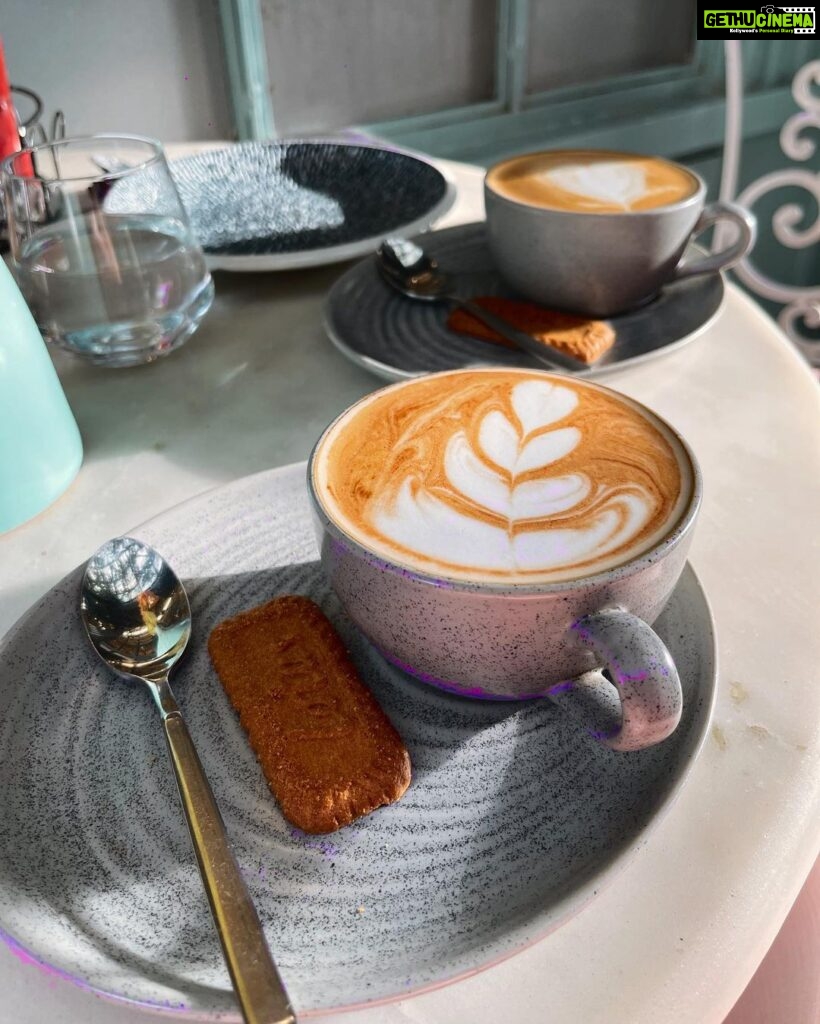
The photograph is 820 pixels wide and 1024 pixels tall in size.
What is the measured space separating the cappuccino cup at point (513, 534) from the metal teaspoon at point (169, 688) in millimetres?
79

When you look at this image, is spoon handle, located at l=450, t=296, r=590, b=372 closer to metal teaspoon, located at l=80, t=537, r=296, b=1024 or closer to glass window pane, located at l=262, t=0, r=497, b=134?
metal teaspoon, located at l=80, t=537, r=296, b=1024

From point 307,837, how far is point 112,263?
1.44ft

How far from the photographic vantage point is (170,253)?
0.59m

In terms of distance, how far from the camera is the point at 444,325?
620 mm

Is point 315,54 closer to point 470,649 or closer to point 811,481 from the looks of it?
point 811,481

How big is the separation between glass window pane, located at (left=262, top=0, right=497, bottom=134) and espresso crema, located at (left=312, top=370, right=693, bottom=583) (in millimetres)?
1187

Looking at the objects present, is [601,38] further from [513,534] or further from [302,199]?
[513,534]

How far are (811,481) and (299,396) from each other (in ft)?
1.06

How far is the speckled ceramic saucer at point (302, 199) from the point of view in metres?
0.72

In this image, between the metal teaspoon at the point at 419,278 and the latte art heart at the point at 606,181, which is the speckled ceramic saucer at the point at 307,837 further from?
the latte art heart at the point at 606,181

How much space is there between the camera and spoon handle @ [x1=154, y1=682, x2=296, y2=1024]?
0.24 meters

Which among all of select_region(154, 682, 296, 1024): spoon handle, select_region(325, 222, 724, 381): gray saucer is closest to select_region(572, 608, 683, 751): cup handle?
select_region(154, 682, 296, 1024): spoon handle

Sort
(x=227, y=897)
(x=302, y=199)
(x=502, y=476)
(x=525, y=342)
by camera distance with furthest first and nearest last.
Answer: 1. (x=302, y=199)
2. (x=525, y=342)
3. (x=502, y=476)
4. (x=227, y=897)

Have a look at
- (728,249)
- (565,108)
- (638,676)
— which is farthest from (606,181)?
(565,108)
